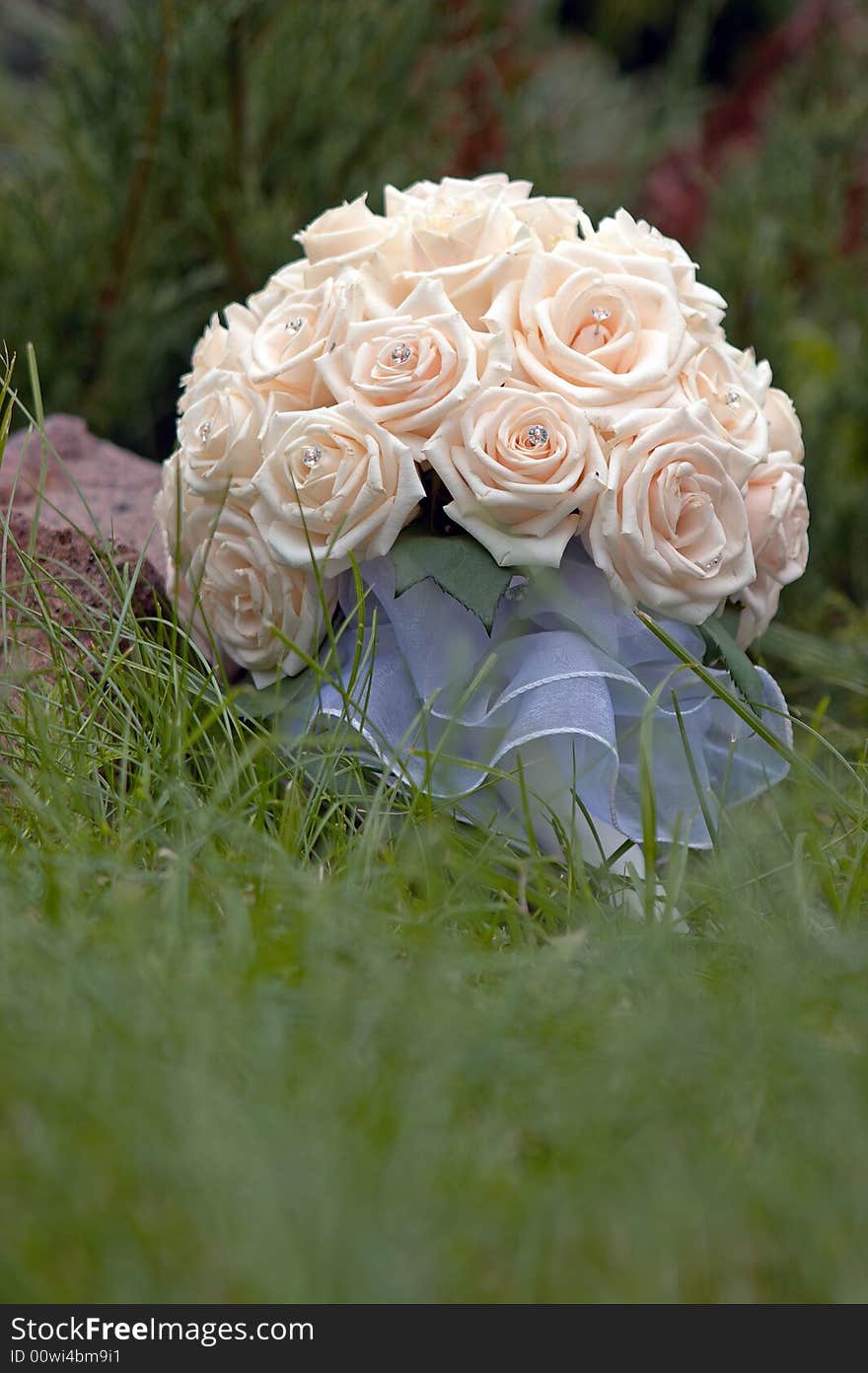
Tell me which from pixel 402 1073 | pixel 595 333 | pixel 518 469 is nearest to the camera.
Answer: pixel 402 1073

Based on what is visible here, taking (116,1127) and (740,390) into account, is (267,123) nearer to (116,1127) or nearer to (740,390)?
(740,390)

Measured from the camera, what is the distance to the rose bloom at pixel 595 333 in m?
1.35

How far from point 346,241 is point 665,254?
0.37 m

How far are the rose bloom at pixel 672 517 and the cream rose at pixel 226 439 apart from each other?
14.6 inches

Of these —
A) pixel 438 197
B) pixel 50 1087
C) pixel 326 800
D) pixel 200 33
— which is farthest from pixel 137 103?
pixel 50 1087

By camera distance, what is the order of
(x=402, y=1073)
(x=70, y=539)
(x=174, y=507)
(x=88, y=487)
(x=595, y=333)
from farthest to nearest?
(x=88, y=487), (x=70, y=539), (x=174, y=507), (x=595, y=333), (x=402, y=1073)

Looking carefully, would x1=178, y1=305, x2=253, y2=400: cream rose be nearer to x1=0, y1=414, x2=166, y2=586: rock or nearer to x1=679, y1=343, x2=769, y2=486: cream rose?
x1=0, y1=414, x2=166, y2=586: rock

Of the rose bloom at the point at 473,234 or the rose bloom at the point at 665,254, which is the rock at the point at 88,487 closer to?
the rose bloom at the point at 473,234

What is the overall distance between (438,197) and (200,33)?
3.39 feet

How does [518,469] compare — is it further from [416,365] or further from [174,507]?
[174,507]

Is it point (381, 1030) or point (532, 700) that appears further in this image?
point (532, 700)

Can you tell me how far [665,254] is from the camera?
5.00 ft

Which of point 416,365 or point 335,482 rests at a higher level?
point 416,365

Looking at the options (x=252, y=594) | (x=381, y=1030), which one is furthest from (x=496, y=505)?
(x=381, y=1030)
